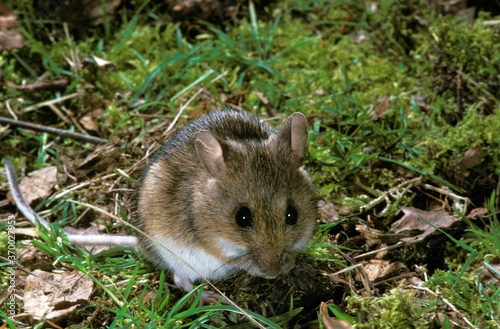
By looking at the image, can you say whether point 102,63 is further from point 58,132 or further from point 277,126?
point 277,126

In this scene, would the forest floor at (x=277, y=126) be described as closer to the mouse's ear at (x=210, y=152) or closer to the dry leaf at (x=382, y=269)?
the dry leaf at (x=382, y=269)

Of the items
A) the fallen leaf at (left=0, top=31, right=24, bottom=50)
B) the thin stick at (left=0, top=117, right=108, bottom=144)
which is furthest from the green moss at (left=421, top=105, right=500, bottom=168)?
the fallen leaf at (left=0, top=31, right=24, bottom=50)

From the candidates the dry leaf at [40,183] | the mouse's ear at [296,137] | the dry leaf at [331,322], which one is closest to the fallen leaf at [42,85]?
the dry leaf at [40,183]

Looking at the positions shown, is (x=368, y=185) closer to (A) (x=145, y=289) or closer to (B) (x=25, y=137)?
(A) (x=145, y=289)

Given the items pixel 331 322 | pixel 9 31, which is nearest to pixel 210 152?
pixel 331 322

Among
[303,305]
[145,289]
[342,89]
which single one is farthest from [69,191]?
[342,89]

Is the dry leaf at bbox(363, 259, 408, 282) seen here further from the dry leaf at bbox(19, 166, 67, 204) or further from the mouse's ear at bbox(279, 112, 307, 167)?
the dry leaf at bbox(19, 166, 67, 204)
